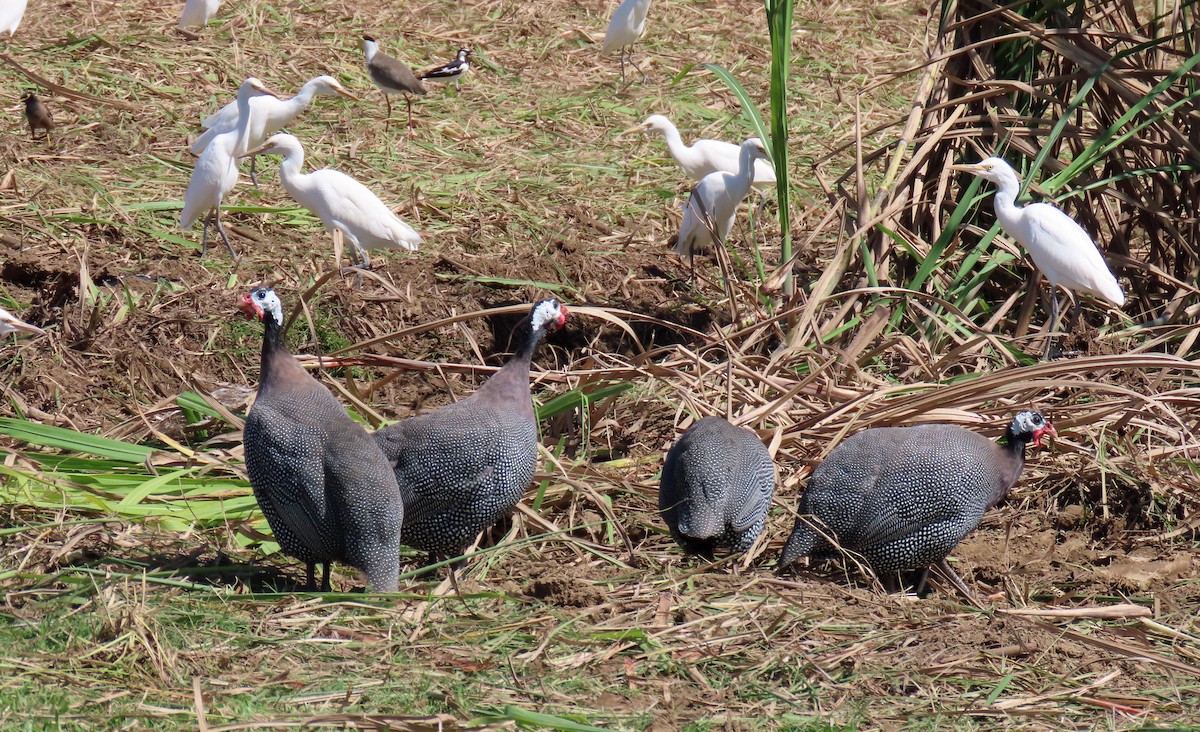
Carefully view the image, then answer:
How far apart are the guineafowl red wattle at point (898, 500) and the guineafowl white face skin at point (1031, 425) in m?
0.17

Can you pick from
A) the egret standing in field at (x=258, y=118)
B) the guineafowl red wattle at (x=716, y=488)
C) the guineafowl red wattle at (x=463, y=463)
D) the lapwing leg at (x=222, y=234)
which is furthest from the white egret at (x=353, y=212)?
the guineafowl red wattle at (x=716, y=488)

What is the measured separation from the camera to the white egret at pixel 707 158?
27.0 ft

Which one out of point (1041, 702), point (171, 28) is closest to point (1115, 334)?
point (1041, 702)

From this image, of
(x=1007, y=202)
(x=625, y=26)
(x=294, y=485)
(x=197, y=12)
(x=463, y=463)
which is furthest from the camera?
(x=625, y=26)

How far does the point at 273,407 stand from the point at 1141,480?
118 inches

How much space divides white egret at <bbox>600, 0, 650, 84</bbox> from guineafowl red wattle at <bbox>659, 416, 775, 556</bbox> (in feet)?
19.5

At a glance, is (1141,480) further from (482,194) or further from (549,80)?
(549,80)

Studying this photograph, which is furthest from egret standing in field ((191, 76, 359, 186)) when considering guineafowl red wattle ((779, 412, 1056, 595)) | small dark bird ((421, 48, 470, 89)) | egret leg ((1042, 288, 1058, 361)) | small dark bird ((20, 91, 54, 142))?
guineafowl red wattle ((779, 412, 1056, 595))

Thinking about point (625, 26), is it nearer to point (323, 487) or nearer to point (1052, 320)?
point (1052, 320)

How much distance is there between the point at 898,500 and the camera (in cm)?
438

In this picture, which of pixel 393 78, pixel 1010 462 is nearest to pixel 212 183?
pixel 393 78

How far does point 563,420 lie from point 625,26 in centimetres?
538

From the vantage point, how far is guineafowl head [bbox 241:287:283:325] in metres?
4.34

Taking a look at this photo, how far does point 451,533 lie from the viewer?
14.9 feet
